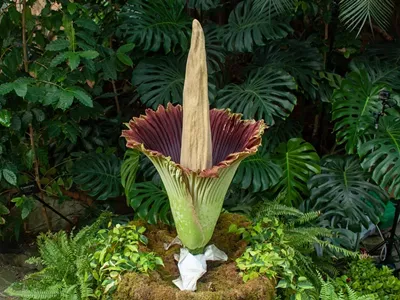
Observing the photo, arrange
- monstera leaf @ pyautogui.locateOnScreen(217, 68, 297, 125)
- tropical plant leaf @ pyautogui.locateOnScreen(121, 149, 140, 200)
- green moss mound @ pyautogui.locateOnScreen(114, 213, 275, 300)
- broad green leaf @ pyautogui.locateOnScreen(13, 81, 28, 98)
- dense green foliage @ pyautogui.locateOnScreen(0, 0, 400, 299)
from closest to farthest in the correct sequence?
1. green moss mound @ pyautogui.locateOnScreen(114, 213, 275, 300)
2. broad green leaf @ pyautogui.locateOnScreen(13, 81, 28, 98)
3. dense green foliage @ pyautogui.locateOnScreen(0, 0, 400, 299)
4. tropical plant leaf @ pyautogui.locateOnScreen(121, 149, 140, 200)
5. monstera leaf @ pyautogui.locateOnScreen(217, 68, 297, 125)

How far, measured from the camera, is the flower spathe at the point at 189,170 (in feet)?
5.43

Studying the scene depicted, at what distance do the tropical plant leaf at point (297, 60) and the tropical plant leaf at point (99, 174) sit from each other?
1142 mm

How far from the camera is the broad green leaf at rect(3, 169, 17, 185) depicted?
2.73 meters

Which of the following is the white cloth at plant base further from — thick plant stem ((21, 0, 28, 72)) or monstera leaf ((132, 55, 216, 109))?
thick plant stem ((21, 0, 28, 72))

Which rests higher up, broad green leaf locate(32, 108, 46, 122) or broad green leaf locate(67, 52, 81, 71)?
broad green leaf locate(67, 52, 81, 71)

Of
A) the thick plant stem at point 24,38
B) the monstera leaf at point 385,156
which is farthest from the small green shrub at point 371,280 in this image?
the thick plant stem at point 24,38

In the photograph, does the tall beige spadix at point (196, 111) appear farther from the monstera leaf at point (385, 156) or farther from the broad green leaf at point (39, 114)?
the broad green leaf at point (39, 114)

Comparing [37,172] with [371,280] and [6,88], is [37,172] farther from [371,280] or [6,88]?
[371,280]

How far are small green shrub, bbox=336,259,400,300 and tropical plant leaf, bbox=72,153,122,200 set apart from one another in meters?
1.37

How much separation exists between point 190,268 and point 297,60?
74.3 inches

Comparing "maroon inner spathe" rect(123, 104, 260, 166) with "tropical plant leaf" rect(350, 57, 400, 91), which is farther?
"tropical plant leaf" rect(350, 57, 400, 91)

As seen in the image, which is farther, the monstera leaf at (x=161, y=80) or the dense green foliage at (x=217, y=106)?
the monstera leaf at (x=161, y=80)

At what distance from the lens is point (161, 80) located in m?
3.17

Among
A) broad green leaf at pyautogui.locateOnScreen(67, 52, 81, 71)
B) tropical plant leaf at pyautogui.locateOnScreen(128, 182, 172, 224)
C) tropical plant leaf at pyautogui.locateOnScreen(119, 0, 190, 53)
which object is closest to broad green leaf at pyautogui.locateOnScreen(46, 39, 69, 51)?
broad green leaf at pyautogui.locateOnScreen(67, 52, 81, 71)
